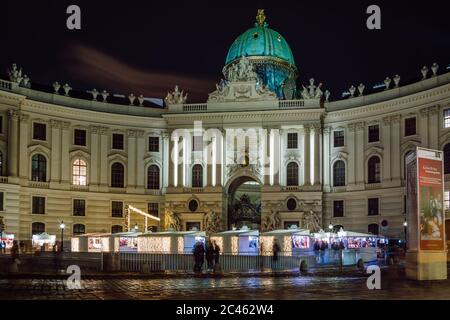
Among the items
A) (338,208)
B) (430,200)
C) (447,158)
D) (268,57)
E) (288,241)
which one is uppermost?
(268,57)

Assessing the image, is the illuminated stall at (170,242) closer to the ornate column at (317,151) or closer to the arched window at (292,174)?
the arched window at (292,174)

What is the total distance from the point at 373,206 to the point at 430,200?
45.3 m

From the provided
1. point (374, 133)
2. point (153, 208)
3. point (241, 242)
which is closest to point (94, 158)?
point (153, 208)

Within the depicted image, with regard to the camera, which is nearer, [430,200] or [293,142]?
[430,200]

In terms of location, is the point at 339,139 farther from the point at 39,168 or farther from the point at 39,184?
the point at 39,184

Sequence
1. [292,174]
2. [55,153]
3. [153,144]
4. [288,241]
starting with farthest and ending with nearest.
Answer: [153,144], [292,174], [55,153], [288,241]

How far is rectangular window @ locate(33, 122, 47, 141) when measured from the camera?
80.1 m

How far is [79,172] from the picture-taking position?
3285 inches

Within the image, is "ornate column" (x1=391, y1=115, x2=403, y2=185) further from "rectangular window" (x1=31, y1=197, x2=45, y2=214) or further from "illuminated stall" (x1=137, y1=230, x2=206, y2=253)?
"rectangular window" (x1=31, y1=197, x2=45, y2=214)

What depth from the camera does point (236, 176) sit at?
277 feet
